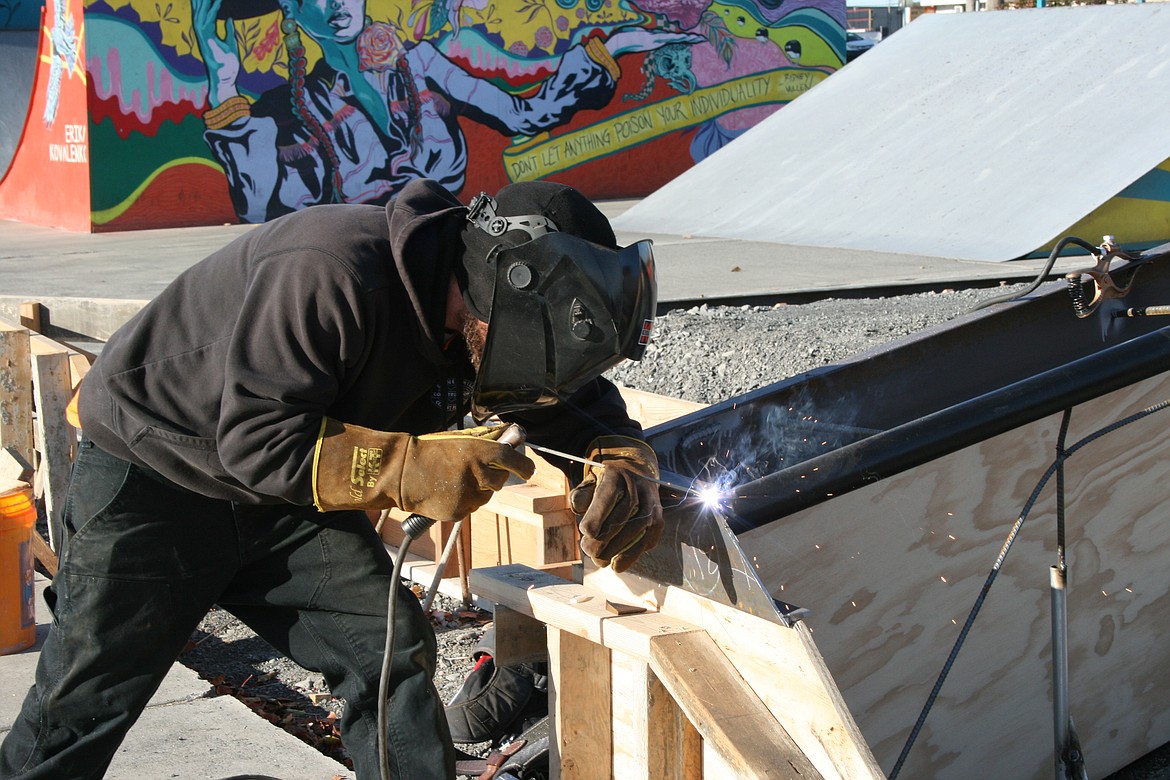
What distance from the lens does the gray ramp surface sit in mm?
9414

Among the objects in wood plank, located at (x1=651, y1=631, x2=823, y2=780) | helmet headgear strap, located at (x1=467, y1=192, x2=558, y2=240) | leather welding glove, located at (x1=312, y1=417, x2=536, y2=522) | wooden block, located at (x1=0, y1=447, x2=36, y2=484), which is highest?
helmet headgear strap, located at (x1=467, y1=192, x2=558, y2=240)

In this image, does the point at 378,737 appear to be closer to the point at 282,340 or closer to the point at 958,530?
the point at 282,340

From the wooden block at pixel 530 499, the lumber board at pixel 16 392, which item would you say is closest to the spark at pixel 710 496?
the wooden block at pixel 530 499

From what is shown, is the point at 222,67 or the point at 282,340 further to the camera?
the point at 222,67

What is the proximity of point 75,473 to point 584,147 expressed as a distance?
15.9 metres

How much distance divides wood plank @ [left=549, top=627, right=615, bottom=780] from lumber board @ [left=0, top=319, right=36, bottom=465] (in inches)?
140

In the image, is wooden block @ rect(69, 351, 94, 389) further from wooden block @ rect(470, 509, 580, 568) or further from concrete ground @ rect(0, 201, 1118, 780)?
wooden block @ rect(470, 509, 580, 568)

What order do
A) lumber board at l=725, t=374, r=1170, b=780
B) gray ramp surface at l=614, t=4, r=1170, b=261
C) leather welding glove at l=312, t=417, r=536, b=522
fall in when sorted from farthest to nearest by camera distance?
gray ramp surface at l=614, t=4, r=1170, b=261 → lumber board at l=725, t=374, r=1170, b=780 → leather welding glove at l=312, t=417, r=536, b=522

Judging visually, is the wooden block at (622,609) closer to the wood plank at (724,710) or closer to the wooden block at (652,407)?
the wood plank at (724,710)

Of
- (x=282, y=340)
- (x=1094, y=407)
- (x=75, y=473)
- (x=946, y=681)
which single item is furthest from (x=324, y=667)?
(x=1094, y=407)

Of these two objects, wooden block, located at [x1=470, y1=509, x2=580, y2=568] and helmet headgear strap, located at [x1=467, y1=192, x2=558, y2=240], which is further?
wooden block, located at [x1=470, y1=509, x2=580, y2=568]

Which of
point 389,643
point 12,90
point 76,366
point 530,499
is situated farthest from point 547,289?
point 12,90

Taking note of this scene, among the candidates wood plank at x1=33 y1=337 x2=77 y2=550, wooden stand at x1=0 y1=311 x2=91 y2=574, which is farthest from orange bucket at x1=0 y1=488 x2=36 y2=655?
wood plank at x1=33 y1=337 x2=77 y2=550

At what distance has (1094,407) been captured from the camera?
2.78 meters
